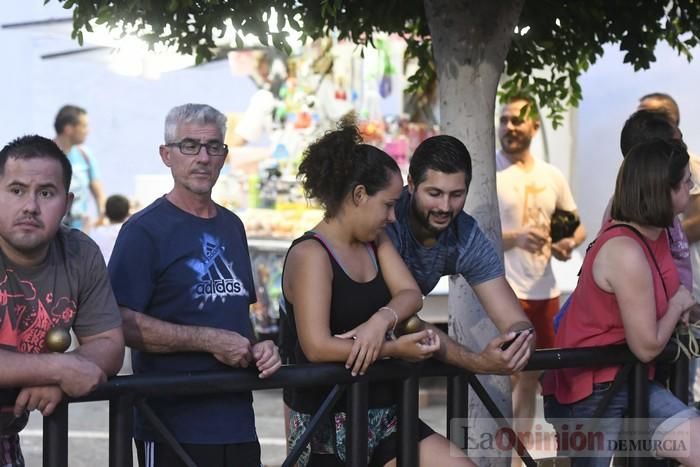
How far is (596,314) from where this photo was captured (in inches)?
163

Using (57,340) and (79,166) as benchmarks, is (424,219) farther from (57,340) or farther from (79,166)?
(79,166)

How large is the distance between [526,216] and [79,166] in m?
4.70

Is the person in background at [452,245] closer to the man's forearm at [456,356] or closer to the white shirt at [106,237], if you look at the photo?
the man's forearm at [456,356]

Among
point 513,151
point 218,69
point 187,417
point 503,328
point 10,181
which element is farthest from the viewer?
point 218,69

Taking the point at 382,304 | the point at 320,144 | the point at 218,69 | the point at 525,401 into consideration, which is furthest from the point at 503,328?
the point at 218,69

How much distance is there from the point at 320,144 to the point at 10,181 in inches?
39.9

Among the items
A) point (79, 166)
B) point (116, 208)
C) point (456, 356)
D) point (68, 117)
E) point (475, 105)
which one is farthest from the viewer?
point (79, 166)

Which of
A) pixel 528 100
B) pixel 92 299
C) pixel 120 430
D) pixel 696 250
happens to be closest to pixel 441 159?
pixel 92 299

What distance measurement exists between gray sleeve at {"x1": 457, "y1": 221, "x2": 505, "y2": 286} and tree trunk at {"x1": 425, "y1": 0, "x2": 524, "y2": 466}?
0.72 m

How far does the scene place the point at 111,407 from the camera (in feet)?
10.7

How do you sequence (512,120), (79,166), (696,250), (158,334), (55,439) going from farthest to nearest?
1. (79,166)
2. (512,120)
3. (696,250)
4. (158,334)
5. (55,439)

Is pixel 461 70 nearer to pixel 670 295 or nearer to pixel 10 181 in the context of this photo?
pixel 670 295

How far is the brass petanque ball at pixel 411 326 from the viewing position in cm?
356

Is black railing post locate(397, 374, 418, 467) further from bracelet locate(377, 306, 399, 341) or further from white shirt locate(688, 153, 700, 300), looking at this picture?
white shirt locate(688, 153, 700, 300)
